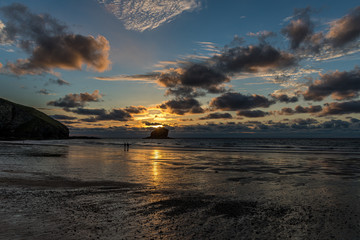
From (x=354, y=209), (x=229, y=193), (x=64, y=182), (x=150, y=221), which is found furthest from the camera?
(x=64, y=182)

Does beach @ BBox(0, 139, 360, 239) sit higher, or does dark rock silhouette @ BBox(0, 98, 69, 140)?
dark rock silhouette @ BBox(0, 98, 69, 140)

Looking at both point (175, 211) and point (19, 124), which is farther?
point (19, 124)

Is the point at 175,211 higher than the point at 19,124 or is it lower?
lower

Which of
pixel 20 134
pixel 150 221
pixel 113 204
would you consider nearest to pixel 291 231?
pixel 150 221

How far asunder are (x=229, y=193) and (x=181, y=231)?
666 centimetres

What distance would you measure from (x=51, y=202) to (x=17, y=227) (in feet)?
11.1

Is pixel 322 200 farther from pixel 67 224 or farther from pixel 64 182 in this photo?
pixel 64 182

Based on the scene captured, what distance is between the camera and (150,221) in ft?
27.9

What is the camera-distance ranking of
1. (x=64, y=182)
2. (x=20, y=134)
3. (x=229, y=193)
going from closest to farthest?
(x=229, y=193)
(x=64, y=182)
(x=20, y=134)

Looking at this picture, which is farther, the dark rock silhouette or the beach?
the dark rock silhouette

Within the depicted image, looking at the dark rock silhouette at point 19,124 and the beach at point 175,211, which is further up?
the dark rock silhouette at point 19,124

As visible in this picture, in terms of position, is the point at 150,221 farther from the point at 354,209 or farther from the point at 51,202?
the point at 354,209

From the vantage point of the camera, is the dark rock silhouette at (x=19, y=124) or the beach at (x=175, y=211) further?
the dark rock silhouette at (x=19, y=124)

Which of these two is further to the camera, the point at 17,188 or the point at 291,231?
the point at 17,188
